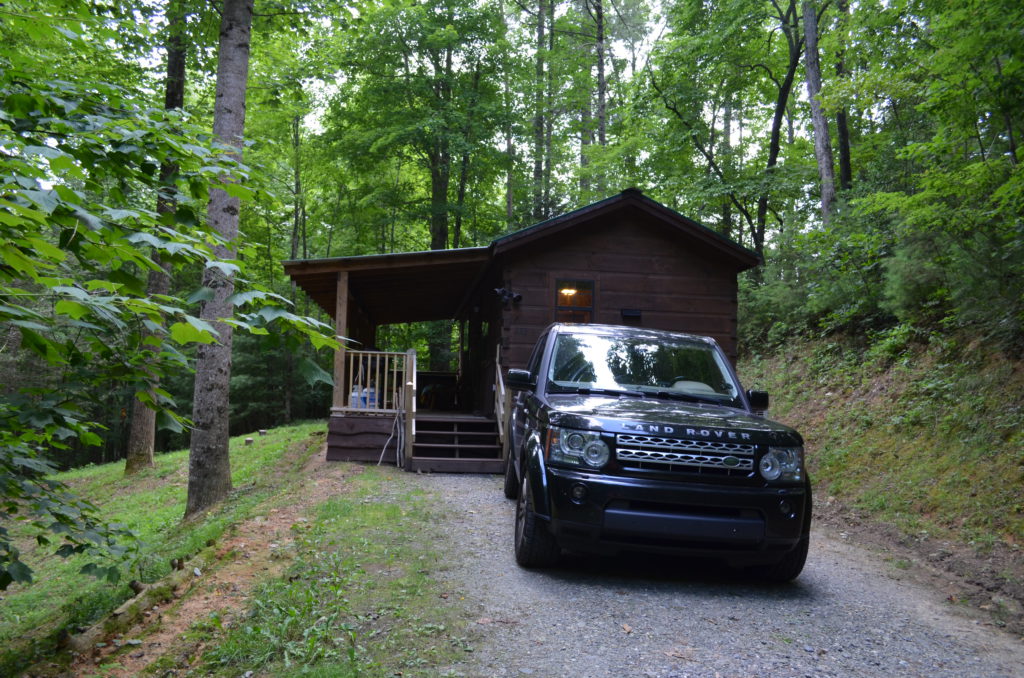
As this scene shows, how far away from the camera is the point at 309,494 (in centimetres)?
842

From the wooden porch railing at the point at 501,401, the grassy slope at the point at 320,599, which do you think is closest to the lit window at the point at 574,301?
the wooden porch railing at the point at 501,401

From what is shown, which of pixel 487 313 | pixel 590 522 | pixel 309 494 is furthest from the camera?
pixel 487 313

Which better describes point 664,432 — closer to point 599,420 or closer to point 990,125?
point 599,420

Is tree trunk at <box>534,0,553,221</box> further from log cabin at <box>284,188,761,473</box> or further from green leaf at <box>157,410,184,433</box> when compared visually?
green leaf at <box>157,410,184,433</box>

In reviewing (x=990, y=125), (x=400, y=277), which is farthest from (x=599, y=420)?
(x=400, y=277)

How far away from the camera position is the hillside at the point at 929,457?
6.21 meters

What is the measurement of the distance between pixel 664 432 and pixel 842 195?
13.1 metres

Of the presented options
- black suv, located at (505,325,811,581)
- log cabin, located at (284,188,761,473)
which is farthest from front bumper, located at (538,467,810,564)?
log cabin, located at (284,188,761,473)

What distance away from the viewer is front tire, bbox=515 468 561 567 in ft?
16.0

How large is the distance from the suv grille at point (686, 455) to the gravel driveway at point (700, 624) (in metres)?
0.93

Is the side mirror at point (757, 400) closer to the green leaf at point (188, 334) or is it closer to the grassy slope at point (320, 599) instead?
the grassy slope at point (320, 599)

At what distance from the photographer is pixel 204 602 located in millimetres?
4543

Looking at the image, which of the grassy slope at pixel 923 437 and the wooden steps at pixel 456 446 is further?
the wooden steps at pixel 456 446

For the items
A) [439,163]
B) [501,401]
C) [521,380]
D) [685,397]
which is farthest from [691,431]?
[439,163]
